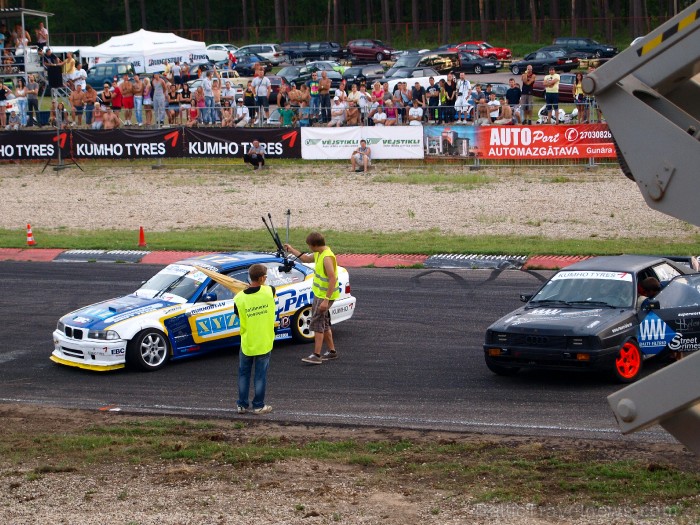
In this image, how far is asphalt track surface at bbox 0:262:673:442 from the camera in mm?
11328

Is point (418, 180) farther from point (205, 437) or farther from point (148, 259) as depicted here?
point (205, 437)

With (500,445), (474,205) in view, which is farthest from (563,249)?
(500,445)

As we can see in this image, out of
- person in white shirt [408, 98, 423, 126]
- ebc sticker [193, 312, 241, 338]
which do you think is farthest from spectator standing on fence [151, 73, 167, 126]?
ebc sticker [193, 312, 241, 338]

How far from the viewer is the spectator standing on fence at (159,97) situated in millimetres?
35125

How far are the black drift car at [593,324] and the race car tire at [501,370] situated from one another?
1 centimetres

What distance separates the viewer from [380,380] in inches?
514

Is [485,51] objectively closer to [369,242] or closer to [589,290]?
[369,242]

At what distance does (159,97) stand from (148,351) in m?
22.7

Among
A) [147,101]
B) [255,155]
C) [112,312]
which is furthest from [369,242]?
[147,101]

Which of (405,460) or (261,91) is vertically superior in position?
(261,91)

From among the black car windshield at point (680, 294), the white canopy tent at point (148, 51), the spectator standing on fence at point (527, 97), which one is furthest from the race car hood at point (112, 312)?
the white canopy tent at point (148, 51)

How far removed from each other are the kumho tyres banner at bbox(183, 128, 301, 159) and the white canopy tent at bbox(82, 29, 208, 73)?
26073 mm

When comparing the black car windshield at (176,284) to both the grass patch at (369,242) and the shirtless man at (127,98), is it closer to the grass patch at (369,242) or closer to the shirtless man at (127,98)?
the grass patch at (369,242)

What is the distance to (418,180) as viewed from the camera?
30.2 m
